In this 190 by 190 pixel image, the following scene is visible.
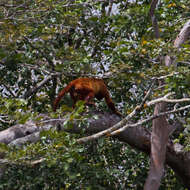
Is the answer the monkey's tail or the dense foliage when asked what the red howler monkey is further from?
the dense foliage

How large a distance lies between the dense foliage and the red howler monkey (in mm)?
317

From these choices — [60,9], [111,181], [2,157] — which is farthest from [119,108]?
[2,157]

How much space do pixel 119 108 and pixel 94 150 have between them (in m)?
0.93

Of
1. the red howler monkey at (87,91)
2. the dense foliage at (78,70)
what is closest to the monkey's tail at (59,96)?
the red howler monkey at (87,91)

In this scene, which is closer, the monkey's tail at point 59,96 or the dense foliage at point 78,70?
the dense foliage at point 78,70

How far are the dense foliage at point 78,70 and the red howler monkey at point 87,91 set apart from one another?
1.04 feet

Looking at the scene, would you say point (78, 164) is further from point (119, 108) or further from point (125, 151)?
point (119, 108)

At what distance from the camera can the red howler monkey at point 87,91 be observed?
5.90 metres

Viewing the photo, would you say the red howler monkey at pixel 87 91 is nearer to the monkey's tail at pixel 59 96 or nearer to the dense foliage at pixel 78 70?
the monkey's tail at pixel 59 96

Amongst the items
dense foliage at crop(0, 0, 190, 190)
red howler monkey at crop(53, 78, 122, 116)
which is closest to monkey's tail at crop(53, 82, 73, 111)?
red howler monkey at crop(53, 78, 122, 116)

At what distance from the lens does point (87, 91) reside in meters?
6.21

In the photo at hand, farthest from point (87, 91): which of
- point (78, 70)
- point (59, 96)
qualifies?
point (78, 70)

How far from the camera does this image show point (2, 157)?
4.83 m

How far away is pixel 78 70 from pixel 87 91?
1327 millimetres
